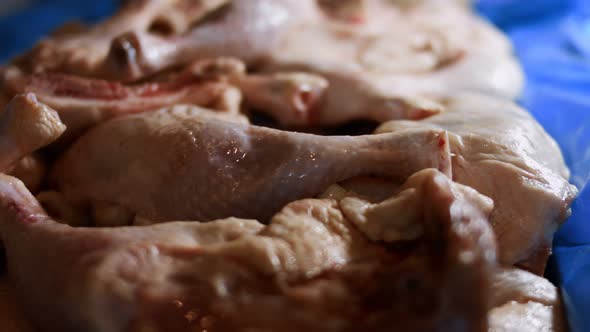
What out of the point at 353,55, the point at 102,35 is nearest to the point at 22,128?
the point at 102,35

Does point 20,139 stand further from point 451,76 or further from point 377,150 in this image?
point 451,76

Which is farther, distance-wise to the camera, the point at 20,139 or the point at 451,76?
the point at 451,76

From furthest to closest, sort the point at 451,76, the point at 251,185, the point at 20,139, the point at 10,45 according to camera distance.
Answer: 1. the point at 10,45
2. the point at 451,76
3. the point at 20,139
4. the point at 251,185

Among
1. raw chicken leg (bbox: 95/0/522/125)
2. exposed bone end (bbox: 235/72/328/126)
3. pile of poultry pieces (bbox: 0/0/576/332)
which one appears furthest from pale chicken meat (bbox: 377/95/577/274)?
exposed bone end (bbox: 235/72/328/126)

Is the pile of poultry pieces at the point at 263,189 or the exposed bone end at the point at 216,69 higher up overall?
the exposed bone end at the point at 216,69

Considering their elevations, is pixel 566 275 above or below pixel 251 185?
below

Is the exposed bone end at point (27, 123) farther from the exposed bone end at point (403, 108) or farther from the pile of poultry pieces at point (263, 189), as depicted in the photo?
the exposed bone end at point (403, 108)

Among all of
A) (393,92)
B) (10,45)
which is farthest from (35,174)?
(10,45)

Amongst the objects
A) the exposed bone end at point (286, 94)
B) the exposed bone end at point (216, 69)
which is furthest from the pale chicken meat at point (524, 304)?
the exposed bone end at point (216, 69)
